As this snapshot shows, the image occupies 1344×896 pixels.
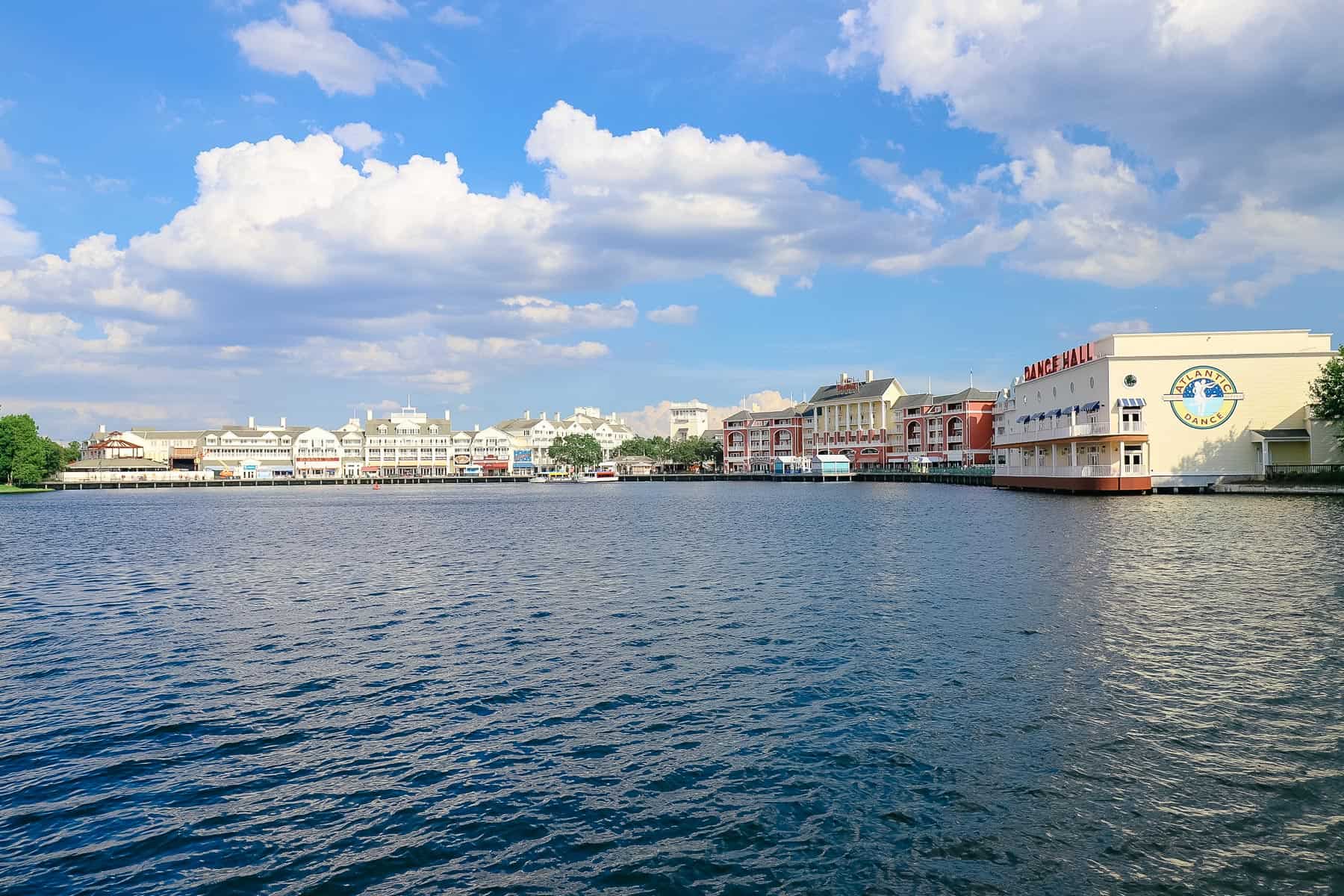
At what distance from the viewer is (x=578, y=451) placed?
590 feet

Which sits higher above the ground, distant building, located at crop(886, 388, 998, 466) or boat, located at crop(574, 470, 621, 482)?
distant building, located at crop(886, 388, 998, 466)

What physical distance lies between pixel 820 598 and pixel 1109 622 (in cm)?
736

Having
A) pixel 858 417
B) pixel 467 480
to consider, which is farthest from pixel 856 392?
pixel 467 480

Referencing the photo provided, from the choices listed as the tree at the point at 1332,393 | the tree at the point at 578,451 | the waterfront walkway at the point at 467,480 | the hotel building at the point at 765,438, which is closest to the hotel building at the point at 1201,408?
the tree at the point at 1332,393

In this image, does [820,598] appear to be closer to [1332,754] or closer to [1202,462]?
[1332,754]

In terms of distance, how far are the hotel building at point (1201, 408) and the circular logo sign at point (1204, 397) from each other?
0.06m

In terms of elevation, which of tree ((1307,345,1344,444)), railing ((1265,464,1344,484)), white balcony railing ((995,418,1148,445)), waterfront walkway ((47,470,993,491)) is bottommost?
waterfront walkway ((47,470,993,491))

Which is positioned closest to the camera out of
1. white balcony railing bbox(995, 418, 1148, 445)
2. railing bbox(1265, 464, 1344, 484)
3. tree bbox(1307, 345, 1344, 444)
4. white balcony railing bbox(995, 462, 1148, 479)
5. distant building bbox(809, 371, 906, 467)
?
tree bbox(1307, 345, 1344, 444)

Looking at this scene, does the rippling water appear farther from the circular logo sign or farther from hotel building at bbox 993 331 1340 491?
the circular logo sign

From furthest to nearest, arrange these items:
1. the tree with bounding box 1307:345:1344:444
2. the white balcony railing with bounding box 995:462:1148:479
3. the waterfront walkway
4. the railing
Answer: the waterfront walkway
the white balcony railing with bounding box 995:462:1148:479
the railing
the tree with bounding box 1307:345:1344:444

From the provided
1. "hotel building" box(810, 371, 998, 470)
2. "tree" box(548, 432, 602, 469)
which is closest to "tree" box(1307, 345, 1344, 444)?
"hotel building" box(810, 371, 998, 470)

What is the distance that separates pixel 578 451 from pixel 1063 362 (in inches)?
4495

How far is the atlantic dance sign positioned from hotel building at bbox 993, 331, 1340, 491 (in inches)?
170

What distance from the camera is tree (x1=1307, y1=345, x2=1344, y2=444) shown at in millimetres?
59000
